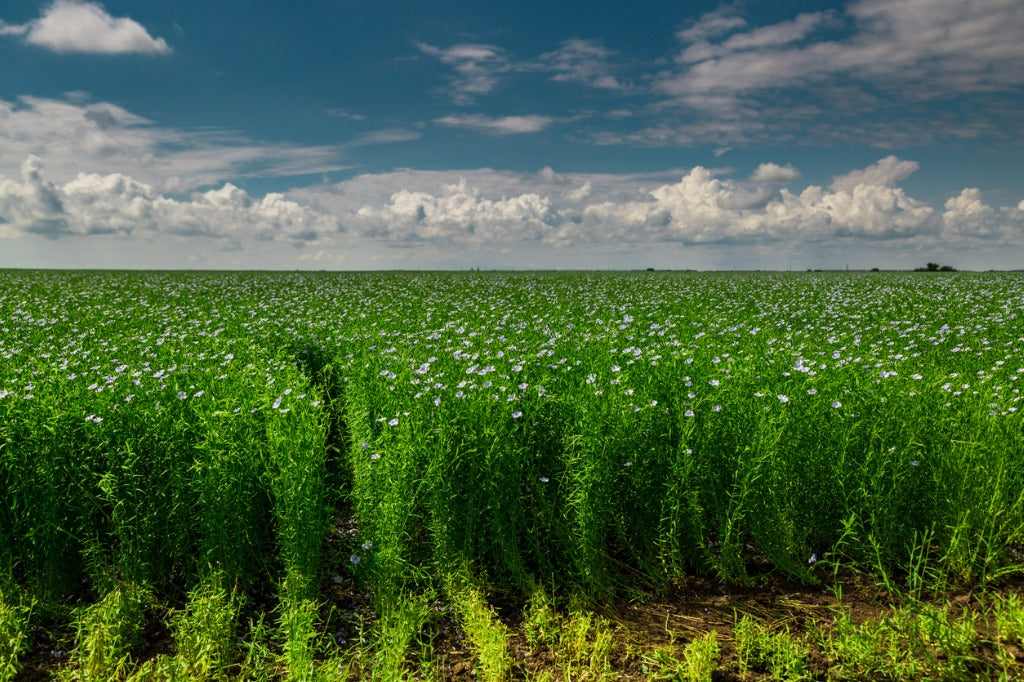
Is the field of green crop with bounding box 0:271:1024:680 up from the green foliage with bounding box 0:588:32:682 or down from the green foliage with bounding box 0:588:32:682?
up

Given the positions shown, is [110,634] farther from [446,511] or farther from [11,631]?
[446,511]

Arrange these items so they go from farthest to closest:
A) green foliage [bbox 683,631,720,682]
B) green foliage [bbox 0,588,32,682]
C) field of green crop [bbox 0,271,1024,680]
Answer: field of green crop [bbox 0,271,1024,680] < green foliage [bbox 0,588,32,682] < green foliage [bbox 683,631,720,682]

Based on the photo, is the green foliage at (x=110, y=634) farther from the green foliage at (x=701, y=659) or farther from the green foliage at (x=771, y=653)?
the green foliage at (x=771, y=653)

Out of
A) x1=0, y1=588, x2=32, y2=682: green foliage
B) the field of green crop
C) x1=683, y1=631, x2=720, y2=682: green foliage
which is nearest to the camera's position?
x1=683, y1=631, x2=720, y2=682: green foliage

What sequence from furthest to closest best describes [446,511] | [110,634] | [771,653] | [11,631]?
[446,511], [11,631], [110,634], [771,653]

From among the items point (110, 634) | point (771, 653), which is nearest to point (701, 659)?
point (771, 653)

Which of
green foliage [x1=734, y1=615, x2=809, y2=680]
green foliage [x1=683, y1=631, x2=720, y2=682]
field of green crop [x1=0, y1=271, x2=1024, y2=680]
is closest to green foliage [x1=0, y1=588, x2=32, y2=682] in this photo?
field of green crop [x1=0, y1=271, x2=1024, y2=680]

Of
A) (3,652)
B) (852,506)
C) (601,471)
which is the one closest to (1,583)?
(3,652)

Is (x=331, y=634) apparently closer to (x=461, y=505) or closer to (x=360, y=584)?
(x=360, y=584)

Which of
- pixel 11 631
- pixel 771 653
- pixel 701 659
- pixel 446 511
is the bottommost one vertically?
pixel 11 631

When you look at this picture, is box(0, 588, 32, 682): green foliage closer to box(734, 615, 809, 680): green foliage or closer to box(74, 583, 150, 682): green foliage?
box(74, 583, 150, 682): green foliage

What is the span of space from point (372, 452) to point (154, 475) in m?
1.64

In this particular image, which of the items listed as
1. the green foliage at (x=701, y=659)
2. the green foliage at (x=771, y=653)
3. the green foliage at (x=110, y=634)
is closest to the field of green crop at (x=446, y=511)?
the green foliage at (x=110, y=634)

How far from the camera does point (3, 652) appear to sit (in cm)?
428
